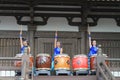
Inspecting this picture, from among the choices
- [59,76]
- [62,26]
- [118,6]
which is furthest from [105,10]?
[59,76]

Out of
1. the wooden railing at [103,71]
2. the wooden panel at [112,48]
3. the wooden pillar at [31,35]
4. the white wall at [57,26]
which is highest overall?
the white wall at [57,26]

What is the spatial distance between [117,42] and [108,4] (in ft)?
6.38

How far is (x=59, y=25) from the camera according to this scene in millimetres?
17031

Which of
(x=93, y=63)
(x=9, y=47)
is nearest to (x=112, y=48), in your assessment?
(x=93, y=63)

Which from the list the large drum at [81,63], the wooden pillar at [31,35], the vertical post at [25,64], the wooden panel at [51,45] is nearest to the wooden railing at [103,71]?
the large drum at [81,63]

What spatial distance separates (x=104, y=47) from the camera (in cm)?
1714

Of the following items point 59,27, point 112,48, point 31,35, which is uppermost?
point 59,27

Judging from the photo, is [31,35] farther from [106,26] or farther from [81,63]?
[106,26]

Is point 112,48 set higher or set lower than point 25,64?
higher

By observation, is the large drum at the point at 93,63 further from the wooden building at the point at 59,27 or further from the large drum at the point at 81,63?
the wooden building at the point at 59,27

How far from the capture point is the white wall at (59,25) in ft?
55.4

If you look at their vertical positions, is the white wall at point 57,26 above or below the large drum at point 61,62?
above

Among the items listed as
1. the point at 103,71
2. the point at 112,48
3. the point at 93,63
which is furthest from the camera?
the point at 112,48

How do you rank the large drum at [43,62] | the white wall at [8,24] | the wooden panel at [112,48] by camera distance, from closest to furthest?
the large drum at [43,62], the white wall at [8,24], the wooden panel at [112,48]
